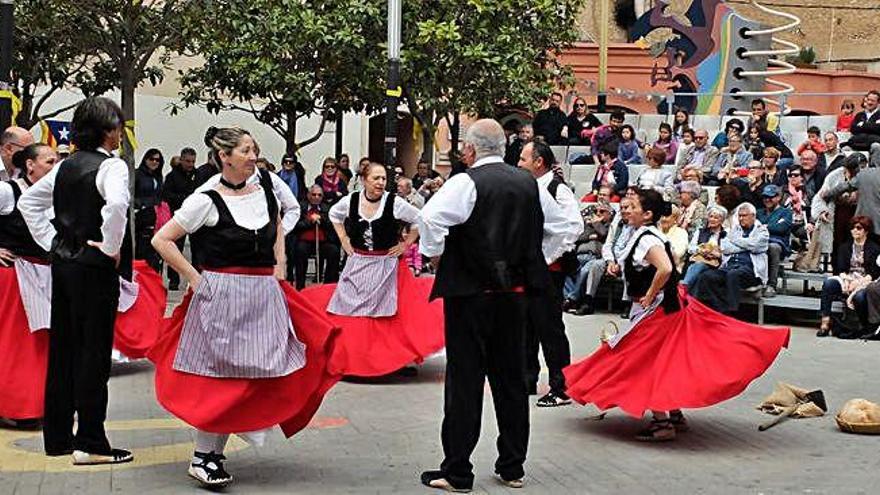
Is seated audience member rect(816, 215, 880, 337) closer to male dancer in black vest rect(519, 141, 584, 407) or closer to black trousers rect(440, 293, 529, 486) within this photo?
male dancer in black vest rect(519, 141, 584, 407)

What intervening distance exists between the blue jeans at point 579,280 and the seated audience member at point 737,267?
1.92 meters

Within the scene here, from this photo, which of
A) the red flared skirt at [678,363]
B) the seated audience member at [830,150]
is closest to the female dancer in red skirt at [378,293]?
the red flared skirt at [678,363]

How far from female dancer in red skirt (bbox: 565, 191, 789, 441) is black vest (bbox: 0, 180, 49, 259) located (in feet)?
11.7

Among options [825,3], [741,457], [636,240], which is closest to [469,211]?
[636,240]

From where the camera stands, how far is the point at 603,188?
58.9 ft

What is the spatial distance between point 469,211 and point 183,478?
6.90ft

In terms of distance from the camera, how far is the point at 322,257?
18.4 m

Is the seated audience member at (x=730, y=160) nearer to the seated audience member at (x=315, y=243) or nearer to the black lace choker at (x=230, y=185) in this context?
the seated audience member at (x=315, y=243)

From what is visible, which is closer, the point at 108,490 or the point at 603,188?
the point at 108,490

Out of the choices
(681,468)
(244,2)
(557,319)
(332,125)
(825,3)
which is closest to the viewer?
(681,468)

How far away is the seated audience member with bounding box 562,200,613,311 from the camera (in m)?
17.2

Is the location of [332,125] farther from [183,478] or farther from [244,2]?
[183,478]

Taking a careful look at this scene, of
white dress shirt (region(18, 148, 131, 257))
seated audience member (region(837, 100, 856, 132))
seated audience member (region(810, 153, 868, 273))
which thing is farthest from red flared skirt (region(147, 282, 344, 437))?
seated audience member (region(837, 100, 856, 132))

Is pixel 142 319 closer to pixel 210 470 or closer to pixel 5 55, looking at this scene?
pixel 5 55
